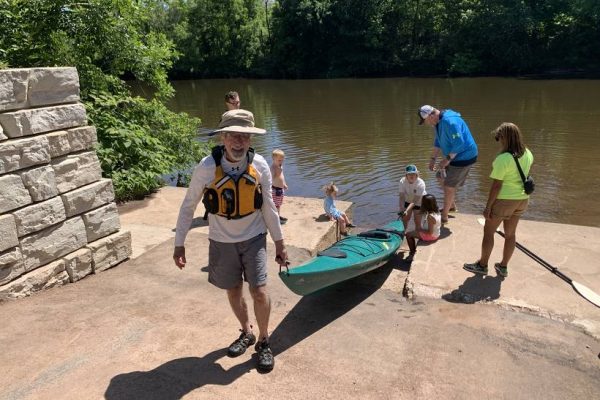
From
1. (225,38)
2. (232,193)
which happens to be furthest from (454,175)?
(225,38)

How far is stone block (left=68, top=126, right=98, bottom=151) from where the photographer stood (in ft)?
15.5

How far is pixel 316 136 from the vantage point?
1761 cm

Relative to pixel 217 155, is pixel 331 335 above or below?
below

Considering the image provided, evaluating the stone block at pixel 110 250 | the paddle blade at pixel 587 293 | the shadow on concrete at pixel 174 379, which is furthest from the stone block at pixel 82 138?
the paddle blade at pixel 587 293

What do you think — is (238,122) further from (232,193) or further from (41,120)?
(41,120)

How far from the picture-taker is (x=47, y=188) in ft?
14.8

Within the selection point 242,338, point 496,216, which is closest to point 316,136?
point 496,216

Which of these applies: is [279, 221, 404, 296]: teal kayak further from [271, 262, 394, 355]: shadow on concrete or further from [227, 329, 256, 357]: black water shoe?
[227, 329, 256, 357]: black water shoe

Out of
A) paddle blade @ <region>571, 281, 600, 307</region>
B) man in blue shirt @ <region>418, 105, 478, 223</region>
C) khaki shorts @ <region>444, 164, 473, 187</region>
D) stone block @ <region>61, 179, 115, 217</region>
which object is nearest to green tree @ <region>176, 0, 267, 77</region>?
man in blue shirt @ <region>418, 105, 478, 223</region>

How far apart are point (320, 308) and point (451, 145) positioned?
10.5ft

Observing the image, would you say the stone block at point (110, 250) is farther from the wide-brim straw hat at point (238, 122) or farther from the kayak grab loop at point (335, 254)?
the wide-brim straw hat at point (238, 122)

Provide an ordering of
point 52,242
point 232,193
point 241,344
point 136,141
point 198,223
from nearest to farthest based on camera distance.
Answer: point 232,193
point 241,344
point 52,242
point 198,223
point 136,141

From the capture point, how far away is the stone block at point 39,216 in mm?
4324

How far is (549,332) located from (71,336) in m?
3.96
